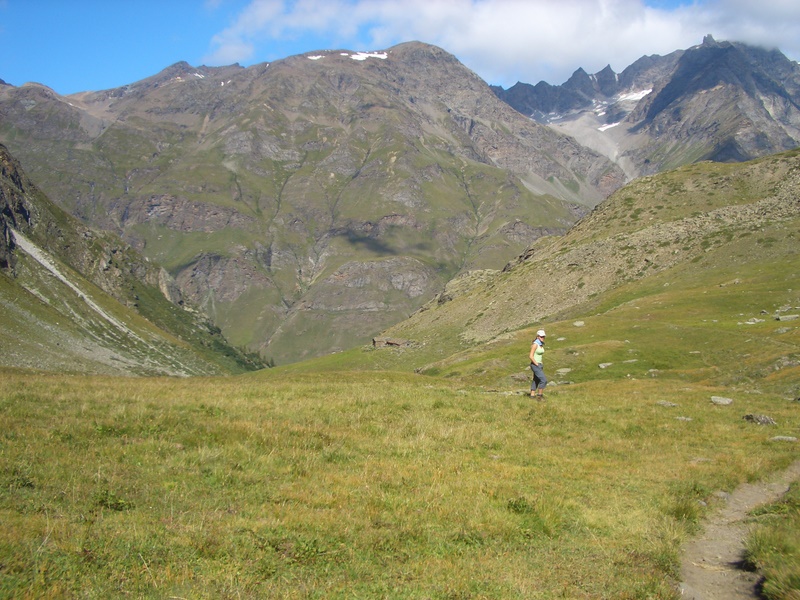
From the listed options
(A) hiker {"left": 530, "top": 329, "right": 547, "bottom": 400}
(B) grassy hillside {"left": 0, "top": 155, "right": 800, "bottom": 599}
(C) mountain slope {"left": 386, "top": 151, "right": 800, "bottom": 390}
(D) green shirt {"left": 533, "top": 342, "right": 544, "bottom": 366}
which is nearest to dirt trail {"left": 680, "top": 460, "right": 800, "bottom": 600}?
(B) grassy hillside {"left": 0, "top": 155, "right": 800, "bottom": 599}

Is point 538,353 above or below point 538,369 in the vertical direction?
above

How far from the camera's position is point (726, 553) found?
11508 millimetres

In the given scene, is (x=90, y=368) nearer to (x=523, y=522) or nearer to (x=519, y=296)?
(x=519, y=296)

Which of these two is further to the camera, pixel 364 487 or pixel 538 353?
pixel 538 353

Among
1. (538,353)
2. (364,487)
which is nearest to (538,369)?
(538,353)

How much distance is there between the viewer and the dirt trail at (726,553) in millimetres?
9805

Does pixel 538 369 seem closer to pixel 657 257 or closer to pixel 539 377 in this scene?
pixel 539 377

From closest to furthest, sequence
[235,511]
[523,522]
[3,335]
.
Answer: [235,511]
[523,522]
[3,335]

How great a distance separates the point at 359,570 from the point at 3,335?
144670 mm

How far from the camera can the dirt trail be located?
9805 millimetres

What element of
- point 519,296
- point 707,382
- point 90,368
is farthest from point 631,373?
point 90,368

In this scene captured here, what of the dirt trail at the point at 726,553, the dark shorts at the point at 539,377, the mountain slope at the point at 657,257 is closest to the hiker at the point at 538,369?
the dark shorts at the point at 539,377

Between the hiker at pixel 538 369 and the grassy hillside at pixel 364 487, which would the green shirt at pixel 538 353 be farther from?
the grassy hillside at pixel 364 487

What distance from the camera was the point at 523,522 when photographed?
40.1 feet
